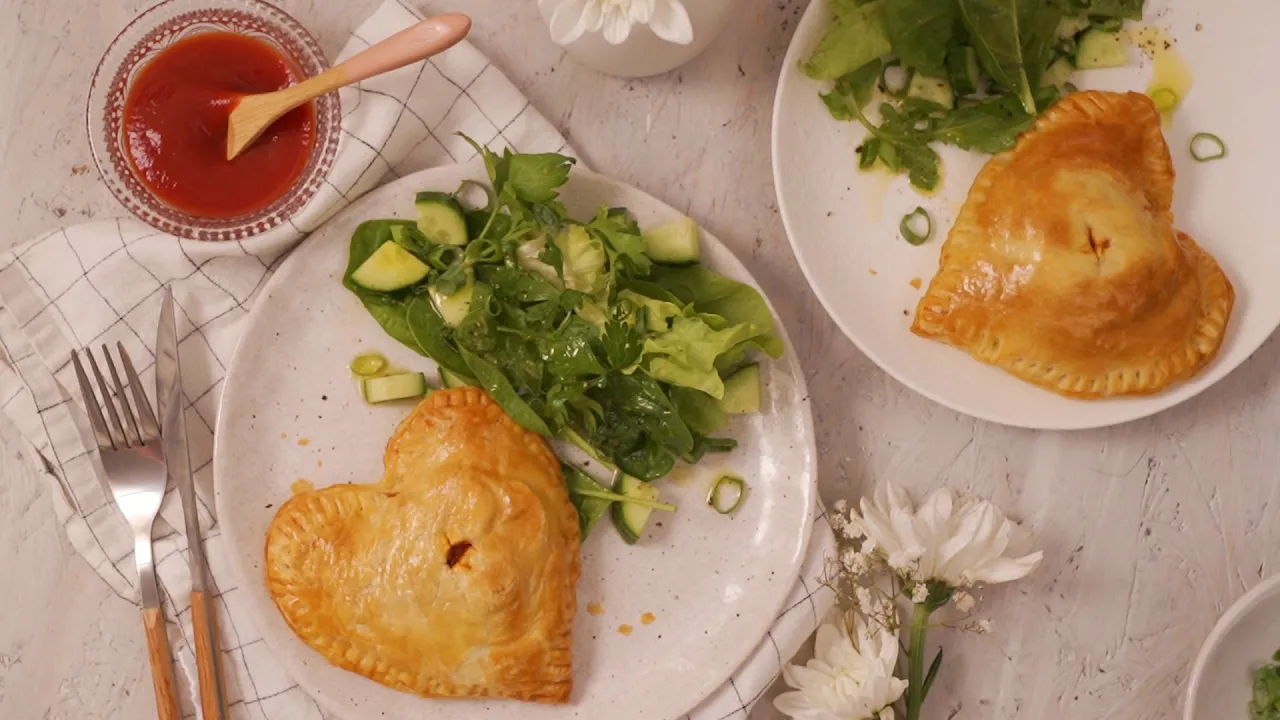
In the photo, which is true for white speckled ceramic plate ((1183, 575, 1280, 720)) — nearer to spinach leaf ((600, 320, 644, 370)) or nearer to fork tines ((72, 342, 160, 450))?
spinach leaf ((600, 320, 644, 370))

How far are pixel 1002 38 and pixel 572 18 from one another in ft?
3.25

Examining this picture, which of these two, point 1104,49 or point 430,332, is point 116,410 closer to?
point 430,332

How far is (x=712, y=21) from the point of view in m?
2.32

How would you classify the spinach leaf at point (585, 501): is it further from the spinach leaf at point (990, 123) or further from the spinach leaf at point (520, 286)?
the spinach leaf at point (990, 123)

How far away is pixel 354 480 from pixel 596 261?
790 mm

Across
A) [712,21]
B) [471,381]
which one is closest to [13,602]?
[471,381]

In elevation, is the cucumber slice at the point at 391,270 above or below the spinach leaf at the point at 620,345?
above

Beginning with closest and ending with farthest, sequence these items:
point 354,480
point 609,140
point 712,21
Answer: point 712,21, point 354,480, point 609,140

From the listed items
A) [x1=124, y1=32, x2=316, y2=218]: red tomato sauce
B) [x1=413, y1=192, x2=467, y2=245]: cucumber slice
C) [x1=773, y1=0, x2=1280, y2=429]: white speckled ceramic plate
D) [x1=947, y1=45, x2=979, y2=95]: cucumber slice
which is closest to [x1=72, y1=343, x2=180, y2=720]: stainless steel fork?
[x1=124, y1=32, x2=316, y2=218]: red tomato sauce

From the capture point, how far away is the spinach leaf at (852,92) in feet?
8.25

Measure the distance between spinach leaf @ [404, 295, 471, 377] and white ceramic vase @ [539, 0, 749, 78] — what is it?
691mm

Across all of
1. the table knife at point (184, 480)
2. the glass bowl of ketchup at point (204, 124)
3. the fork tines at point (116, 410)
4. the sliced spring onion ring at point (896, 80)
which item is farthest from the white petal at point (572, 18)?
the fork tines at point (116, 410)

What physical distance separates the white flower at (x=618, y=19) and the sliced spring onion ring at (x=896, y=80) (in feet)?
1.98

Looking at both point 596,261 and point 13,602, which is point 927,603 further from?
point 13,602
